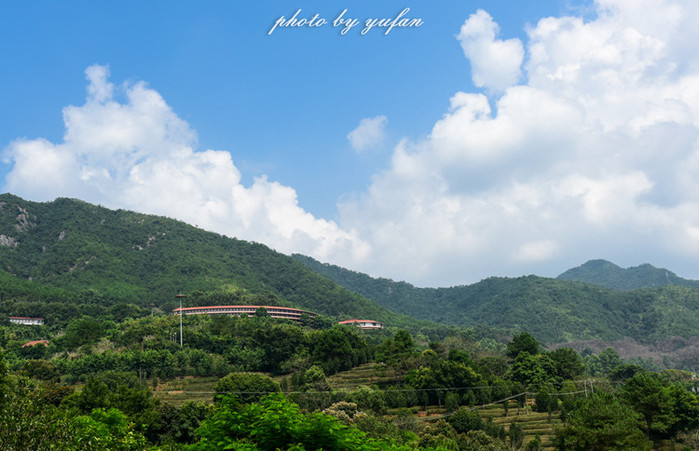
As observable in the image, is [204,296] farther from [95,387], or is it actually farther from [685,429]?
[685,429]

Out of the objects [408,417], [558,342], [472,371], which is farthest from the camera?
[558,342]

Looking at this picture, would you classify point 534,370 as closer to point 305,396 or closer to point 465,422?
point 465,422

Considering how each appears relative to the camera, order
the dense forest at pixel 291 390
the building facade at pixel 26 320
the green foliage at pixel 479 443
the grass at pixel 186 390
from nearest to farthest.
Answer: the dense forest at pixel 291 390 < the green foliage at pixel 479 443 < the grass at pixel 186 390 < the building facade at pixel 26 320

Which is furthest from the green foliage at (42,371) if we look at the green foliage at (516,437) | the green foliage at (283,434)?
the green foliage at (283,434)

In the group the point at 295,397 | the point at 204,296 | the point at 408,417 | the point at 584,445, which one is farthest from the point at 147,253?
the point at 584,445

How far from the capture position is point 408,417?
5034 cm

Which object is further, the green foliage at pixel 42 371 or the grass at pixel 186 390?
the green foliage at pixel 42 371

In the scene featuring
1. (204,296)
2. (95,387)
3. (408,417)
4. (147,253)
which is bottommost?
(408,417)

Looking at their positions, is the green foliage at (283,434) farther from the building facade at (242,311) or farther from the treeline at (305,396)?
the building facade at (242,311)

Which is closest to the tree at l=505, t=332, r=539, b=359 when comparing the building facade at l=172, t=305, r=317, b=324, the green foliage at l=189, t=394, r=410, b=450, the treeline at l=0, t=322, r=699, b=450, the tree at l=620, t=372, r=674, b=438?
the treeline at l=0, t=322, r=699, b=450

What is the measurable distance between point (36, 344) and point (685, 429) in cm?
9356

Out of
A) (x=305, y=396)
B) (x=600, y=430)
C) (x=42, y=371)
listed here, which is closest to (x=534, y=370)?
(x=600, y=430)

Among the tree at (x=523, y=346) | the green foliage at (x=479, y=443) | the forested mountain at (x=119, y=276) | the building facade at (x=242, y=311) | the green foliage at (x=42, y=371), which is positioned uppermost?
the forested mountain at (x=119, y=276)

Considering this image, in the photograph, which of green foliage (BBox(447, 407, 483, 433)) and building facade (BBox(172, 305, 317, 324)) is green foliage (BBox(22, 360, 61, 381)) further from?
building facade (BBox(172, 305, 317, 324))
